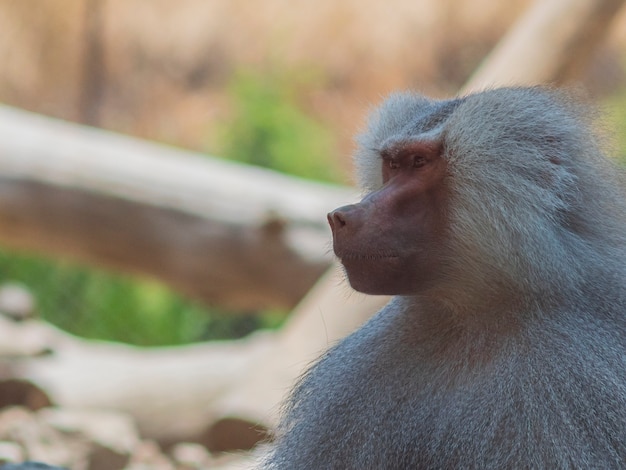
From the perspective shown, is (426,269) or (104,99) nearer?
(426,269)

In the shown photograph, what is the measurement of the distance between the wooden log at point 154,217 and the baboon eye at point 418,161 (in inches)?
126

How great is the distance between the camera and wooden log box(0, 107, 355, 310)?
541 centimetres

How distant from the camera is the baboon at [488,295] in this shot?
1956 millimetres

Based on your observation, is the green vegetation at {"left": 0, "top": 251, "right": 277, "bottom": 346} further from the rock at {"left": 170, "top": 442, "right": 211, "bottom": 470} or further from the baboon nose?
the baboon nose

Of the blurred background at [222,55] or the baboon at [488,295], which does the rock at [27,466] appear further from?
the blurred background at [222,55]

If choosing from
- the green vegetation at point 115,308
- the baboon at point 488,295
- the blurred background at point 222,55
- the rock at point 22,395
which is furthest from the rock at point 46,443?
the blurred background at point 222,55

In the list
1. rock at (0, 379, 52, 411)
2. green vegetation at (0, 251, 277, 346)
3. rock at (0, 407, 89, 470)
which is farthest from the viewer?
green vegetation at (0, 251, 277, 346)

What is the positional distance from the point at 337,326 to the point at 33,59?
7695mm

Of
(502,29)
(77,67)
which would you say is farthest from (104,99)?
(502,29)

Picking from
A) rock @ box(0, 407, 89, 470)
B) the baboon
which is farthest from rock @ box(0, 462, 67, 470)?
rock @ box(0, 407, 89, 470)

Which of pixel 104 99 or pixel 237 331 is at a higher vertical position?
pixel 104 99

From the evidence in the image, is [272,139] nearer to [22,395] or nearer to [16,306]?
[16,306]

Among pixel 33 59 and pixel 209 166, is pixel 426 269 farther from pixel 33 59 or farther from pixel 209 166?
pixel 33 59

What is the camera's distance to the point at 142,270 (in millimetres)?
5668
